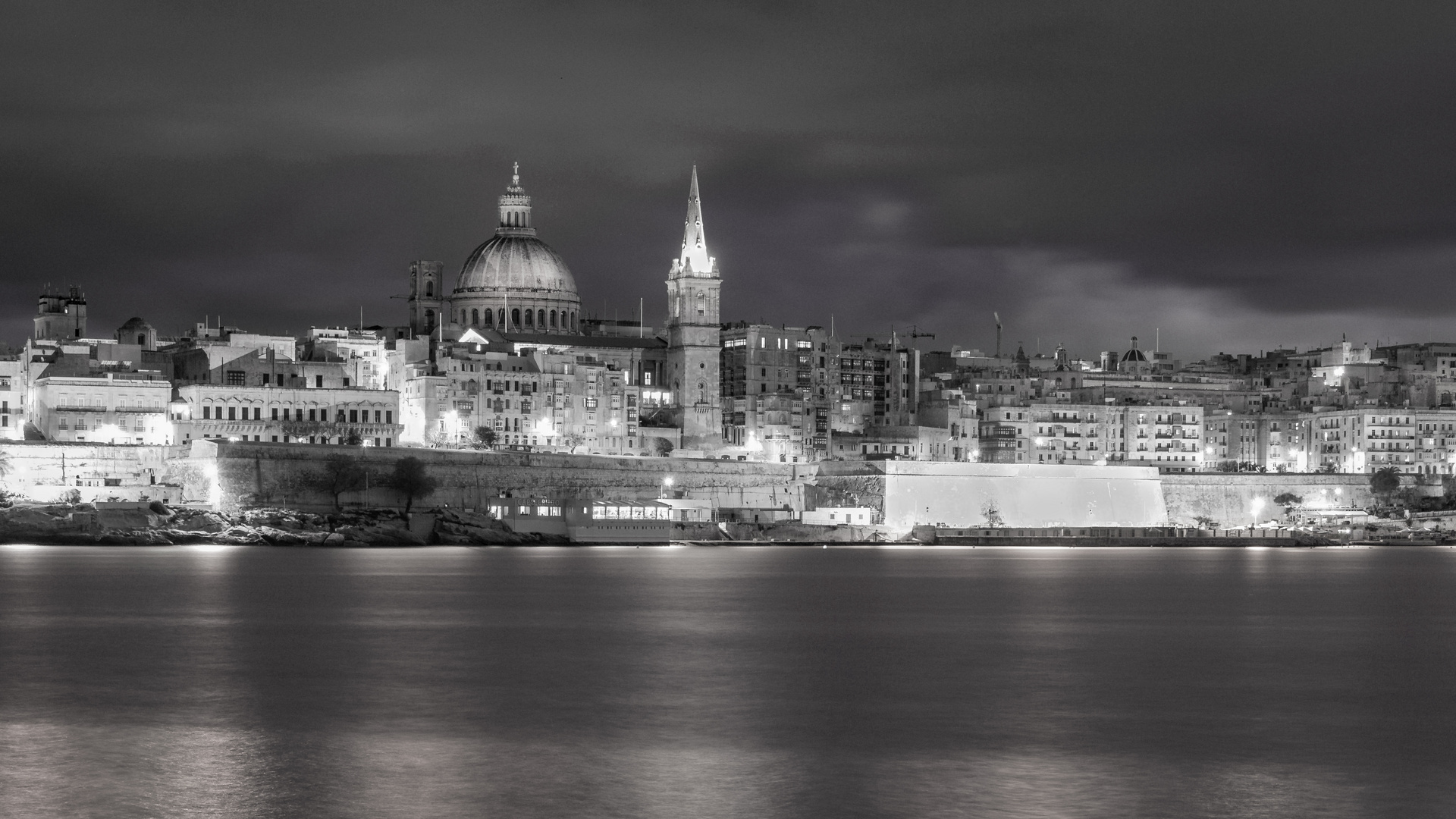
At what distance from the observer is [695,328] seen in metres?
76.2

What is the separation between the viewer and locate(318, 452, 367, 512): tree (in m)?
58.8

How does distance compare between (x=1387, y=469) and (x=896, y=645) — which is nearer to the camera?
(x=896, y=645)

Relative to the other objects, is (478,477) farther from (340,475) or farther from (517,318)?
(517,318)

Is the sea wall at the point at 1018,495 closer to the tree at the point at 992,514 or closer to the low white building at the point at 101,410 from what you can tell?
the tree at the point at 992,514

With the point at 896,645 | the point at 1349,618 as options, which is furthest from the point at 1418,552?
the point at 896,645

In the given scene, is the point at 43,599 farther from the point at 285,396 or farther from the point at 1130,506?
the point at 1130,506

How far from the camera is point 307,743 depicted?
16797mm

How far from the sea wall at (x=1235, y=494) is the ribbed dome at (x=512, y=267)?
25731 millimetres

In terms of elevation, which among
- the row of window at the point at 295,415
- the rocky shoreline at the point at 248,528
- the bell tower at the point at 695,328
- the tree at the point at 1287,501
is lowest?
the rocky shoreline at the point at 248,528

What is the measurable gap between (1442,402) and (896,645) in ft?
222

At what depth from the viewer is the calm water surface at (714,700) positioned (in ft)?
47.5

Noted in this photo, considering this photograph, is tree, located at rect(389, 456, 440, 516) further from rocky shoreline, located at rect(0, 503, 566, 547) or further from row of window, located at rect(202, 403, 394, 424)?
row of window, located at rect(202, 403, 394, 424)

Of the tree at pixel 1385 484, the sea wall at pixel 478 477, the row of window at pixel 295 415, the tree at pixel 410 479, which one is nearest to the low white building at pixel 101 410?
the row of window at pixel 295 415

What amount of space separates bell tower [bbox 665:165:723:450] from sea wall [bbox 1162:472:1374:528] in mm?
16663
